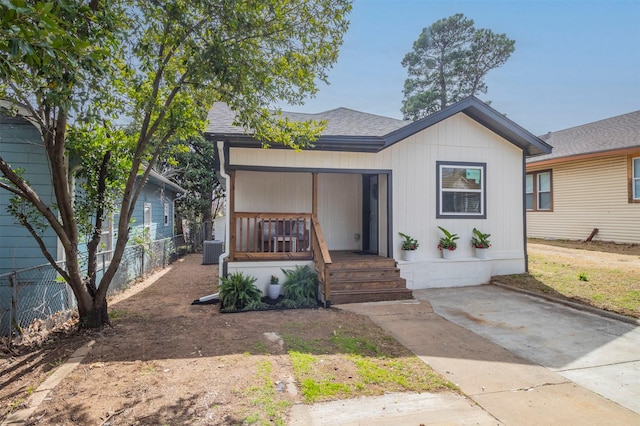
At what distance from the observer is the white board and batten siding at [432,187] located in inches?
285

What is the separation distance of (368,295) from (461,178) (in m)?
3.69

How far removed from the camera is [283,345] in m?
4.15

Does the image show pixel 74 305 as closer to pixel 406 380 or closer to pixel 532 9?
pixel 406 380

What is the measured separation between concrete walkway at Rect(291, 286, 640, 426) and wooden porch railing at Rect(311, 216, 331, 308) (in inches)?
17.0

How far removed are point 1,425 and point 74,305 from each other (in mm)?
3769

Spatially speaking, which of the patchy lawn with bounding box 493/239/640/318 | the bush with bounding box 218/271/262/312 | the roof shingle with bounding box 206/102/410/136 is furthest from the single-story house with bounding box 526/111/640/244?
the bush with bounding box 218/271/262/312

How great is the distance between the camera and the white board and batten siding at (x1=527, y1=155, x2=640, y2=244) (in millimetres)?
11625

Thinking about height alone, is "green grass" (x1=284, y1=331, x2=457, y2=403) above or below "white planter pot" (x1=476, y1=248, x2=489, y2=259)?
below

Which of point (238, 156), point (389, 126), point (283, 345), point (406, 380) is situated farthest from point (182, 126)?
point (389, 126)

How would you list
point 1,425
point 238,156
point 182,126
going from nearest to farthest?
point 1,425
point 182,126
point 238,156

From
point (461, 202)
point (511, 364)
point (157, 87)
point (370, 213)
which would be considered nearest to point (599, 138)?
point (461, 202)

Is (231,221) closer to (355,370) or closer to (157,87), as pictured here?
(157,87)

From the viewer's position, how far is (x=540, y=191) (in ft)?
49.2

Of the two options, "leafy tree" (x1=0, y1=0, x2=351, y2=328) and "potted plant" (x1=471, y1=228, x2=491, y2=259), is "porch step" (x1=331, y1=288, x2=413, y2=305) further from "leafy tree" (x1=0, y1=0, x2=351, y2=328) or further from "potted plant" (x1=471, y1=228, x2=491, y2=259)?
"leafy tree" (x1=0, y1=0, x2=351, y2=328)
